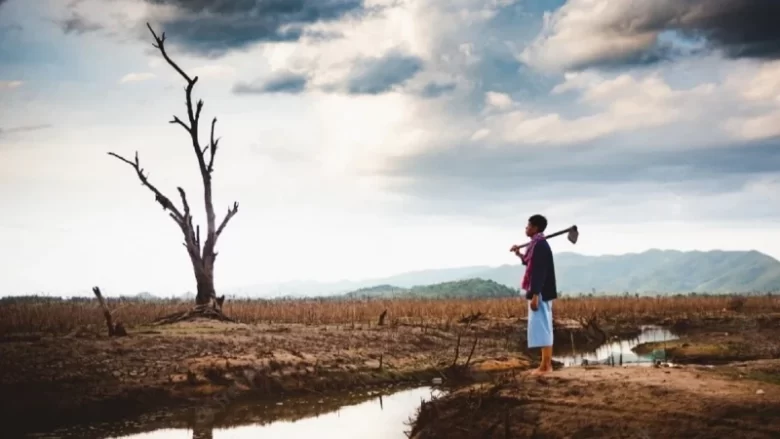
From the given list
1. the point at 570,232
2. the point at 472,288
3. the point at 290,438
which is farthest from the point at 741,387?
the point at 472,288

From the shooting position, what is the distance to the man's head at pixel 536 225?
10.9 metres

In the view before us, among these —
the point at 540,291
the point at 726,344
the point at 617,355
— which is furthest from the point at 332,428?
the point at 726,344

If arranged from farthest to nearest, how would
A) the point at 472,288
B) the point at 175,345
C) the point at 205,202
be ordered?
the point at 472,288
the point at 205,202
the point at 175,345

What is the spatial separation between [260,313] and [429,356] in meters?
10.3

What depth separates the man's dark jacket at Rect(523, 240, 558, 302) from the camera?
416 inches

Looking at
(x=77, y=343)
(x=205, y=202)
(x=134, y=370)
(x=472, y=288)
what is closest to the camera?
(x=134, y=370)

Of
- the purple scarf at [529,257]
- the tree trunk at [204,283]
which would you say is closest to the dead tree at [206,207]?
the tree trunk at [204,283]

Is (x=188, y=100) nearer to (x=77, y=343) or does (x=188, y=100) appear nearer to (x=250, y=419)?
(x=77, y=343)

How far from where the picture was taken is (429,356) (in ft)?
68.1

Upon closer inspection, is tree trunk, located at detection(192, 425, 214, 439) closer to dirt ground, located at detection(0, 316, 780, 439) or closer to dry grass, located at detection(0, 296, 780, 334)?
dirt ground, located at detection(0, 316, 780, 439)

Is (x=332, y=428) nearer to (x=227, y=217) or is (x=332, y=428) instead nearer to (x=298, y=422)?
(x=298, y=422)

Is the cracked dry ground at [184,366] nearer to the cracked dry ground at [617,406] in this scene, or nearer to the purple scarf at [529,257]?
the cracked dry ground at [617,406]

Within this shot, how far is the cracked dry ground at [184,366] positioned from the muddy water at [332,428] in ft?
5.55

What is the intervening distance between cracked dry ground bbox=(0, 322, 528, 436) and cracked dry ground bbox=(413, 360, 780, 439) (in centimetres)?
623
